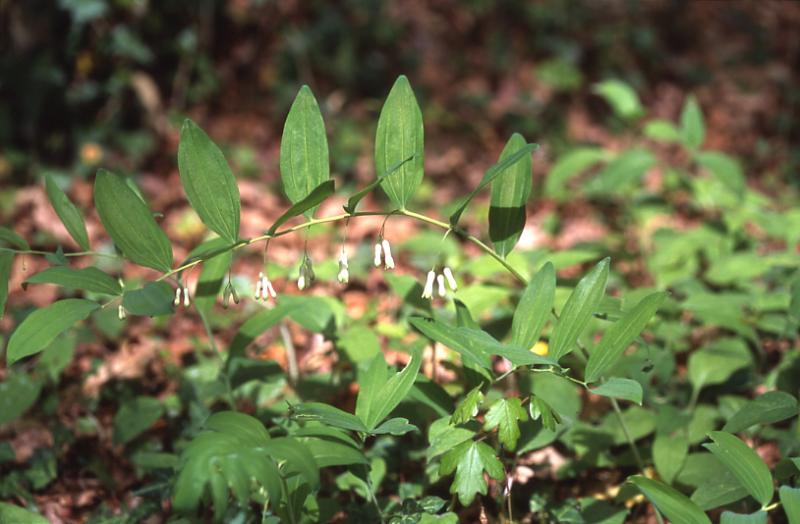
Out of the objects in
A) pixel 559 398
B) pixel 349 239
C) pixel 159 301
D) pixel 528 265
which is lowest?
pixel 349 239

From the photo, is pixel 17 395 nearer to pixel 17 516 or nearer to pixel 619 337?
pixel 17 516

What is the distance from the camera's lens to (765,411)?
188 centimetres

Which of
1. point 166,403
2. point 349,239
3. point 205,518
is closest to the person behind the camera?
point 205,518

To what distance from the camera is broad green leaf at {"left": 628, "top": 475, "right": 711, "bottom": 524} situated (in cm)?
161

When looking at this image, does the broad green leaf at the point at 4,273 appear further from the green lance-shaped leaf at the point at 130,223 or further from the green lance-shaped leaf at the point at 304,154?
the green lance-shaped leaf at the point at 304,154

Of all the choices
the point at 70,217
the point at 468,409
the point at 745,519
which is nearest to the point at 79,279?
the point at 70,217

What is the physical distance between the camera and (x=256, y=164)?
5219 mm

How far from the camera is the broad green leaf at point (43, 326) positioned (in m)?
1.61

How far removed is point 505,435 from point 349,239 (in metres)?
2.97

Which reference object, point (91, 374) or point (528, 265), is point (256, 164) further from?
point (528, 265)

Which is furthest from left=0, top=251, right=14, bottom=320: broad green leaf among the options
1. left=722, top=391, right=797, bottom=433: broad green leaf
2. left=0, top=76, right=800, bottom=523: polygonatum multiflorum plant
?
left=722, top=391, right=797, bottom=433: broad green leaf

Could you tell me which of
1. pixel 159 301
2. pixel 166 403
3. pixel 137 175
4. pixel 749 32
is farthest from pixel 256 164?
pixel 749 32

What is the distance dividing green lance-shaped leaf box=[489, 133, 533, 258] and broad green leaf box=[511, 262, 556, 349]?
165mm

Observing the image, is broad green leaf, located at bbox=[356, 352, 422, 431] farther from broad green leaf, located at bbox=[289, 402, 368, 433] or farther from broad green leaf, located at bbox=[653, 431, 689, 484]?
broad green leaf, located at bbox=[653, 431, 689, 484]
